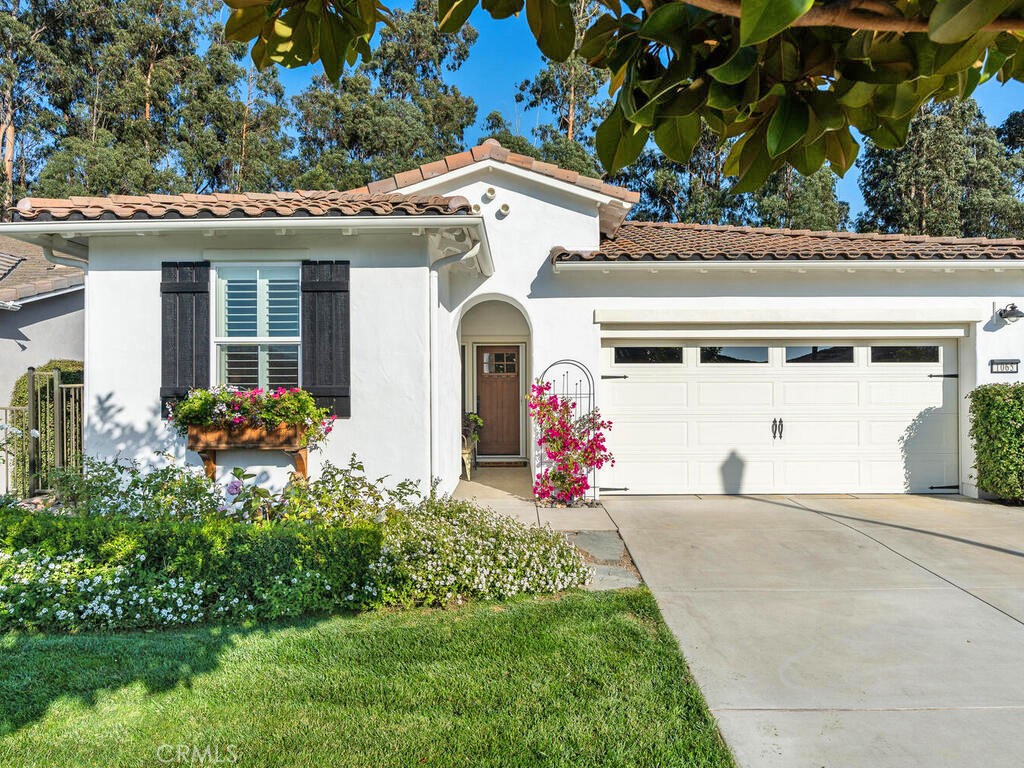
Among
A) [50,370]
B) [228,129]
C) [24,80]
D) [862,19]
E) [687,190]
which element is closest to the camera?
[862,19]

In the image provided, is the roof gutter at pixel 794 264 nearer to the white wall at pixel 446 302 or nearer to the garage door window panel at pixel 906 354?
the white wall at pixel 446 302

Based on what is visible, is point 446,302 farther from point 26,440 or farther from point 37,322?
point 37,322

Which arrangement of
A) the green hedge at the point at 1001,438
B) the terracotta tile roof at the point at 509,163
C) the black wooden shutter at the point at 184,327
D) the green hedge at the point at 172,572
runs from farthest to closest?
the terracotta tile roof at the point at 509,163 → the green hedge at the point at 1001,438 → the black wooden shutter at the point at 184,327 → the green hedge at the point at 172,572

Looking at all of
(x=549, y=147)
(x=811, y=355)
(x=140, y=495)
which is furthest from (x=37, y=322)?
(x=549, y=147)

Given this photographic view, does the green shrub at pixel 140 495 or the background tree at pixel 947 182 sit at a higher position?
the background tree at pixel 947 182

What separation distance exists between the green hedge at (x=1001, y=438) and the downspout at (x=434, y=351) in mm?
7033

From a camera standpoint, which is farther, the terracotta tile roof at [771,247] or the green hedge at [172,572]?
the terracotta tile roof at [771,247]

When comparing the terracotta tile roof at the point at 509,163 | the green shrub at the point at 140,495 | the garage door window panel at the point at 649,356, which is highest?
the terracotta tile roof at the point at 509,163

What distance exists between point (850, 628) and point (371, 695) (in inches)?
126

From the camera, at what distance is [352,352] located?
621 centimetres

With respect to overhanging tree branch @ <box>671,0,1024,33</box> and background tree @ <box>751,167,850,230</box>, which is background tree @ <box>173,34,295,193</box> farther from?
overhanging tree branch @ <box>671,0,1024,33</box>

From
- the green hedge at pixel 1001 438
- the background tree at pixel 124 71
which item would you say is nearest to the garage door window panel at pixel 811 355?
the green hedge at pixel 1001 438

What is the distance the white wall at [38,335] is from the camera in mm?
8750

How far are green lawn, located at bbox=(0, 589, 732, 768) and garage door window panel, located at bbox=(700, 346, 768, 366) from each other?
200 inches
